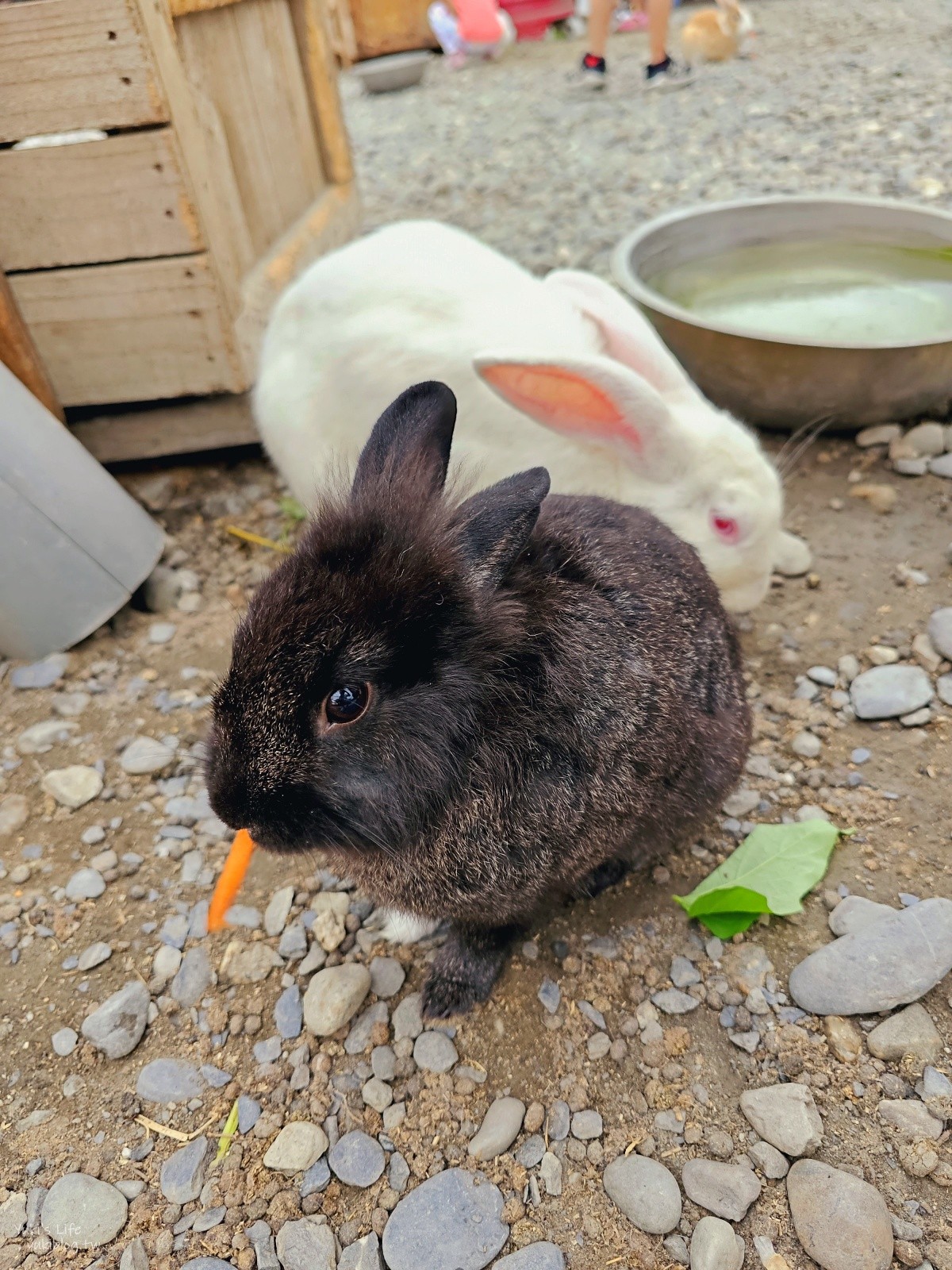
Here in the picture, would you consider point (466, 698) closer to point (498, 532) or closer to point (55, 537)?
point (498, 532)

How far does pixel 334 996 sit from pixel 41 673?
1.68 meters

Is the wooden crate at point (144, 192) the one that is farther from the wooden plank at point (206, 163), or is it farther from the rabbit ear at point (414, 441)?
the rabbit ear at point (414, 441)

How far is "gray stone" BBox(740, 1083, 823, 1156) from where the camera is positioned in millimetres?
1883

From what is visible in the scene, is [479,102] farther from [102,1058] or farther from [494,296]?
[102,1058]

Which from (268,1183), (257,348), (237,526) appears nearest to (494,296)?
(257,348)

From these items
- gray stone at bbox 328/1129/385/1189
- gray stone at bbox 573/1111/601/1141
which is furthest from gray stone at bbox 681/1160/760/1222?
gray stone at bbox 328/1129/385/1189

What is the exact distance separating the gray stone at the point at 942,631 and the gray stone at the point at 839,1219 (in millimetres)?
1694

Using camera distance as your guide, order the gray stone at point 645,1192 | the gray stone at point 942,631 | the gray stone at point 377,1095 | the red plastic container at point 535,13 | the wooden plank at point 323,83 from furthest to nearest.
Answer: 1. the red plastic container at point 535,13
2. the wooden plank at point 323,83
3. the gray stone at point 942,631
4. the gray stone at point 377,1095
5. the gray stone at point 645,1192

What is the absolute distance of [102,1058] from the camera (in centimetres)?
217

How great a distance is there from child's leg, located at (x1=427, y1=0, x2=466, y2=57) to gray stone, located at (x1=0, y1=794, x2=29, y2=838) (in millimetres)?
11035

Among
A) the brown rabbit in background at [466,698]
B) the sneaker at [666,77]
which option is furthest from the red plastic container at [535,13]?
the brown rabbit in background at [466,698]

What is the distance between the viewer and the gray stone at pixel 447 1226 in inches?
70.7

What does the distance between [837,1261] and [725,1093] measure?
36 centimetres

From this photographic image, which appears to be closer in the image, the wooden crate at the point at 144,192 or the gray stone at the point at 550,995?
the gray stone at the point at 550,995
